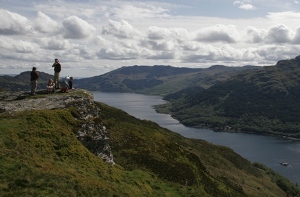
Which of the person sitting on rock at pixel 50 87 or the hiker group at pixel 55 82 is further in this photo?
the person sitting on rock at pixel 50 87

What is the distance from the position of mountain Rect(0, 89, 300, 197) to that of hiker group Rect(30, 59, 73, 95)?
5.56 ft

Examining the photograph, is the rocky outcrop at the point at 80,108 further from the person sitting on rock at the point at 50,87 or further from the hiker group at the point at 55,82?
the hiker group at the point at 55,82

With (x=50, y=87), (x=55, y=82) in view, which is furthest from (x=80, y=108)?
(x=55, y=82)

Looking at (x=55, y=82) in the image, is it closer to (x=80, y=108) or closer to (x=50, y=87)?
(x=50, y=87)

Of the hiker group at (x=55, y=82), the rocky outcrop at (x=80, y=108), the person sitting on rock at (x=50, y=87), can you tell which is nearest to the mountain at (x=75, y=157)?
the rocky outcrop at (x=80, y=108)

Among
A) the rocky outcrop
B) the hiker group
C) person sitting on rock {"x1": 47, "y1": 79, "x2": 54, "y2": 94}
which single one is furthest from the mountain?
the hiker group

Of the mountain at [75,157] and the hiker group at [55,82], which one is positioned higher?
the hiker group at [55,82]

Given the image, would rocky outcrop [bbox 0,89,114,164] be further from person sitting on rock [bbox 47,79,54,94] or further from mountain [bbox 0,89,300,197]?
person sitting on rock [bbox 47,79,54,94]

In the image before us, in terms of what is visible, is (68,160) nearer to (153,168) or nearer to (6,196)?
(6,196)

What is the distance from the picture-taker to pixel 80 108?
44.9 metres

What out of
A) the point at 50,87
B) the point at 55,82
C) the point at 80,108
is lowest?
the point at 80,108

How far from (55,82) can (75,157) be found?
22486 mm

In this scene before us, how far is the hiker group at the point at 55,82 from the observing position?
4741 centimetres

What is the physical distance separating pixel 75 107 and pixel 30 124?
10371 millimetres
